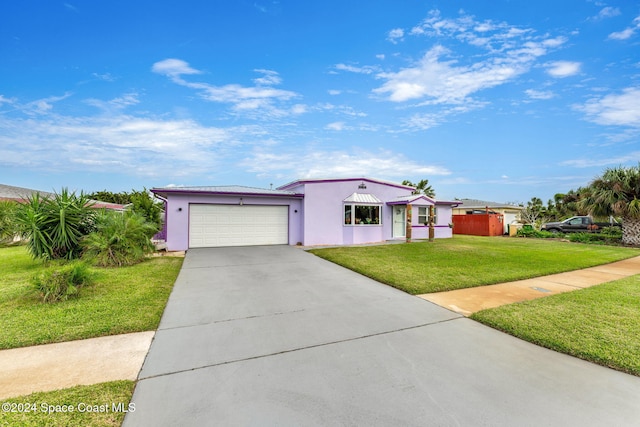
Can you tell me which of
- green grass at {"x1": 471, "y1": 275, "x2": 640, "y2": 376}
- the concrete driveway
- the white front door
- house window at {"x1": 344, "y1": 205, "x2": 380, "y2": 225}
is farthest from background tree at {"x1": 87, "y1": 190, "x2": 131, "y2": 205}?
green grass at {"x1": 471, "y1": 275, "x2": 640, "y2": 376}

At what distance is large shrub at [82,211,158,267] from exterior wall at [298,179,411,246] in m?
7.49

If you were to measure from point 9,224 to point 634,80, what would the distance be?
30.8 meters

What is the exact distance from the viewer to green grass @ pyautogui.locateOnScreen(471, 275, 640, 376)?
3332 millimetres

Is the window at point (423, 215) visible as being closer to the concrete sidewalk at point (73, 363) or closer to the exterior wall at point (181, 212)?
the exterior wall at point (181, 212)

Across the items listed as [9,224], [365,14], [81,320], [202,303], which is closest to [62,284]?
[81,320]

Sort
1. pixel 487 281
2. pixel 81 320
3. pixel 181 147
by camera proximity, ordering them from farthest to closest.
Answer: pixel 181 147 → pixel 487 281 → pixel 81 320

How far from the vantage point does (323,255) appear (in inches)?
433

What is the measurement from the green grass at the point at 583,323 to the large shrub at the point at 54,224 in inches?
461

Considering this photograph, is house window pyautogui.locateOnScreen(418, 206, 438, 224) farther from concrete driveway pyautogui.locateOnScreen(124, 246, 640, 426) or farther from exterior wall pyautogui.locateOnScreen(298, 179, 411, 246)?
concrete driveway pyautogui.locateOnScreen(124, 246, 640, 426)

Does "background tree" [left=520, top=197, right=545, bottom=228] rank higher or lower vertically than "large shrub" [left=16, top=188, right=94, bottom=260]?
higher

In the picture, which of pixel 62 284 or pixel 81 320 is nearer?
pixel 81 320

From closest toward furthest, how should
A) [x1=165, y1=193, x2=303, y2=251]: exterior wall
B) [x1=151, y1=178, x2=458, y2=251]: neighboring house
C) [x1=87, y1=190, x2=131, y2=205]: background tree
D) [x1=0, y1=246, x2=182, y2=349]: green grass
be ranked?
[x1=0, y1=246, x2=182, y2=349]: green grass, [x1=165, y1=193, x2=303, y2=251]: exterior wall, [x1=151, y1=178, x2=458, y2=251]: neighboring house, [x1=87, y1=190, x2=131, y2=205]: background tree

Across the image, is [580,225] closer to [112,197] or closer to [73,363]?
[73,363]

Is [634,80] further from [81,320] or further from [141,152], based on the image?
[141,152]
